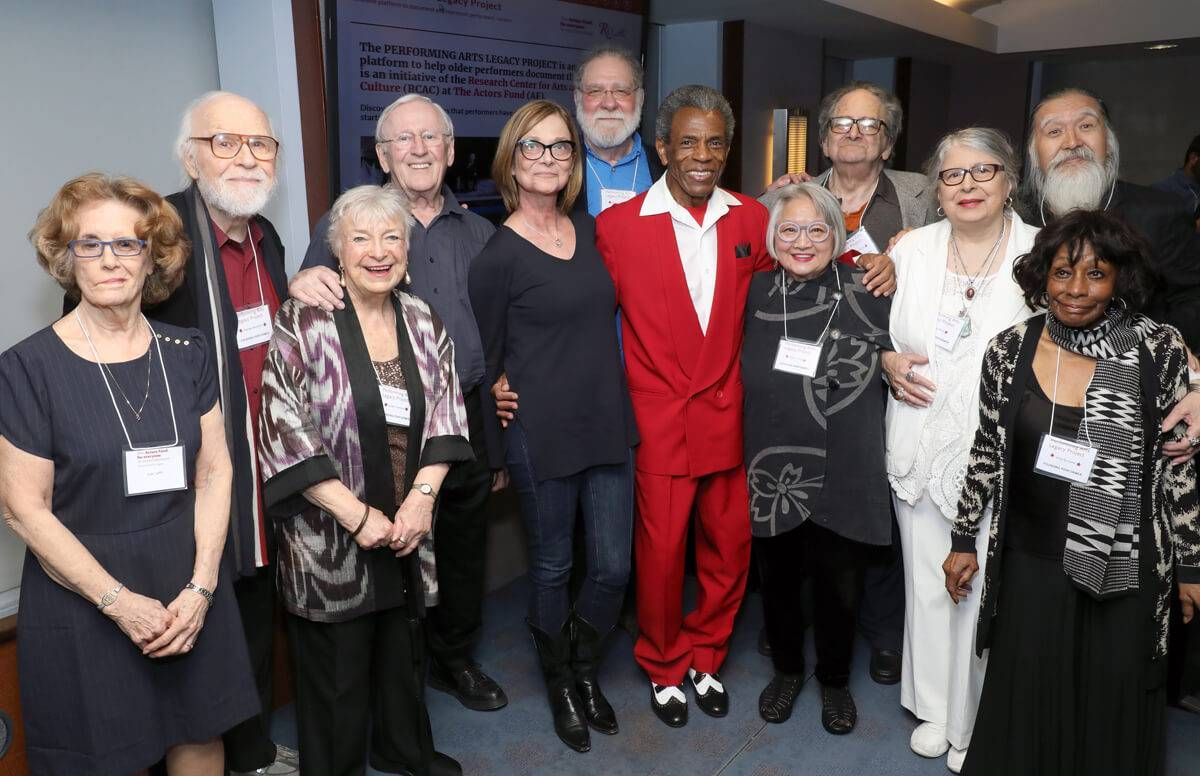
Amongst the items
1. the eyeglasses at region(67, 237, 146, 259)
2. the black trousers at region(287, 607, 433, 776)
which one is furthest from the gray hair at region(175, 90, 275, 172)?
the black trousers at region(287, 607, 433, 776)

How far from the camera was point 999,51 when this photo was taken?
338 inches

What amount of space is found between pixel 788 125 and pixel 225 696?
5176 mm

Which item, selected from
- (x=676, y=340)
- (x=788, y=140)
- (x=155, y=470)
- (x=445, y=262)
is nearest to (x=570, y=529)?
(x=676, y=340)

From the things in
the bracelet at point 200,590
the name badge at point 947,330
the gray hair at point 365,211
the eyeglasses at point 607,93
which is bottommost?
the bracelet at point 200,590

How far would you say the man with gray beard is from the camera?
2684 millimetres

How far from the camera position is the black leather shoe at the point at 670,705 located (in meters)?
3.06

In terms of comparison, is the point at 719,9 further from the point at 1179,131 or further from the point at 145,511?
the point at 1179,131

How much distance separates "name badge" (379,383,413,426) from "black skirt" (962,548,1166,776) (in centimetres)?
158

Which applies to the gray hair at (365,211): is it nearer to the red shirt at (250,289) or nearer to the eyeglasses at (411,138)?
the red shirt at (250,289)

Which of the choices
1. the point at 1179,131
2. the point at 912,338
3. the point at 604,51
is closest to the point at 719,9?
the point at 604,51

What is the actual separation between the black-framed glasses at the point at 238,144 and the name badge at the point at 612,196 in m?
1.16

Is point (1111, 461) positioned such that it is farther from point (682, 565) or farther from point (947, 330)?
point (682, 565)

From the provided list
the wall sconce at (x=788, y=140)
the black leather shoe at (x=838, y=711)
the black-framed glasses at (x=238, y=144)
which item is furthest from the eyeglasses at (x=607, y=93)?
the wall sconce at (x=788, y=140)

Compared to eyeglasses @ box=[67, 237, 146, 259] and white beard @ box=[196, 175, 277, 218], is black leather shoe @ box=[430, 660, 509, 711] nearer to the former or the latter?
white beard @ box=[196, 175, 277, 218]
